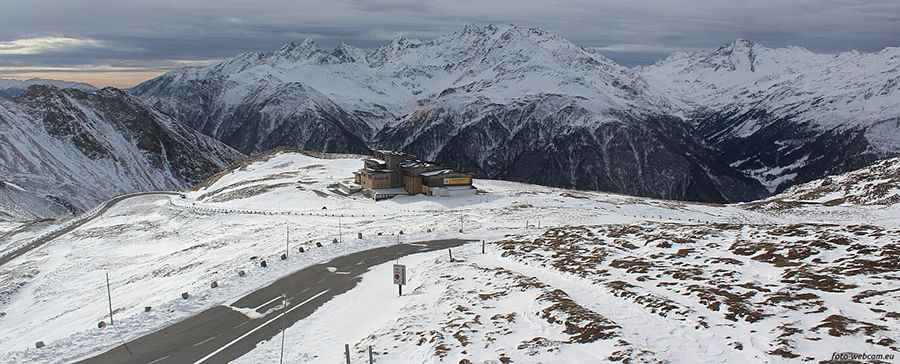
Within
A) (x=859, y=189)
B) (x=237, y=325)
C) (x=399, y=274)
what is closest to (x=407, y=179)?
(x=399, y=274)

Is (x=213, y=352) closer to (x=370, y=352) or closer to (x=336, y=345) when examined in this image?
(x=336, y=345)

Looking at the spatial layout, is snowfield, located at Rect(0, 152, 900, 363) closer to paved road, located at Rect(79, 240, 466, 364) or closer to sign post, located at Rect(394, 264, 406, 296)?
paved road, located at Rect(79, 240, 466, 364)

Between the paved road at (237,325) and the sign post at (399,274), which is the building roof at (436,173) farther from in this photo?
the sign post at (399,274)

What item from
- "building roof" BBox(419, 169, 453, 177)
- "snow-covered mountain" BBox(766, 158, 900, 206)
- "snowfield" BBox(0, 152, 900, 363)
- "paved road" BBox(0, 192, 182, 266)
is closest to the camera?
"snowfield" BBox(0, 152, 900, 363)

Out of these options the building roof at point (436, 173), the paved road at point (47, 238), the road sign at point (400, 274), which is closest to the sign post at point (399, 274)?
the road sign at point (400, 274)

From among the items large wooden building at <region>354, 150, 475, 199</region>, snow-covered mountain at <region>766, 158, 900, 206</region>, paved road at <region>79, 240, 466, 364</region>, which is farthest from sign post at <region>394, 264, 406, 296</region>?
snow-covered mountain at <region>766, 158, 900, 206</region>

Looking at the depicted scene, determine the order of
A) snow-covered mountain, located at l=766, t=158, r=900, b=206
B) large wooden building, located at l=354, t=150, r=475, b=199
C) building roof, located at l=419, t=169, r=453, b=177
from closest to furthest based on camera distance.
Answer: large wooden building, located at l=354, t=150, r=475, b=199 < building roof, located at l=419, t=169, r=453, b=177 < snow-covered mountain, located at l=766, t=158, r=900, b=206

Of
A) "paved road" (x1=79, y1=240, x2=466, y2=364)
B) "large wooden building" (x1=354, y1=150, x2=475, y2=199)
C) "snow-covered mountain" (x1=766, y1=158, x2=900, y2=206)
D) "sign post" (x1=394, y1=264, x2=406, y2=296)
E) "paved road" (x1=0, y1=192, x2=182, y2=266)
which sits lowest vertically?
"snow-covered mountain" (x1=766, y1=158, x2=900, y2=206)
